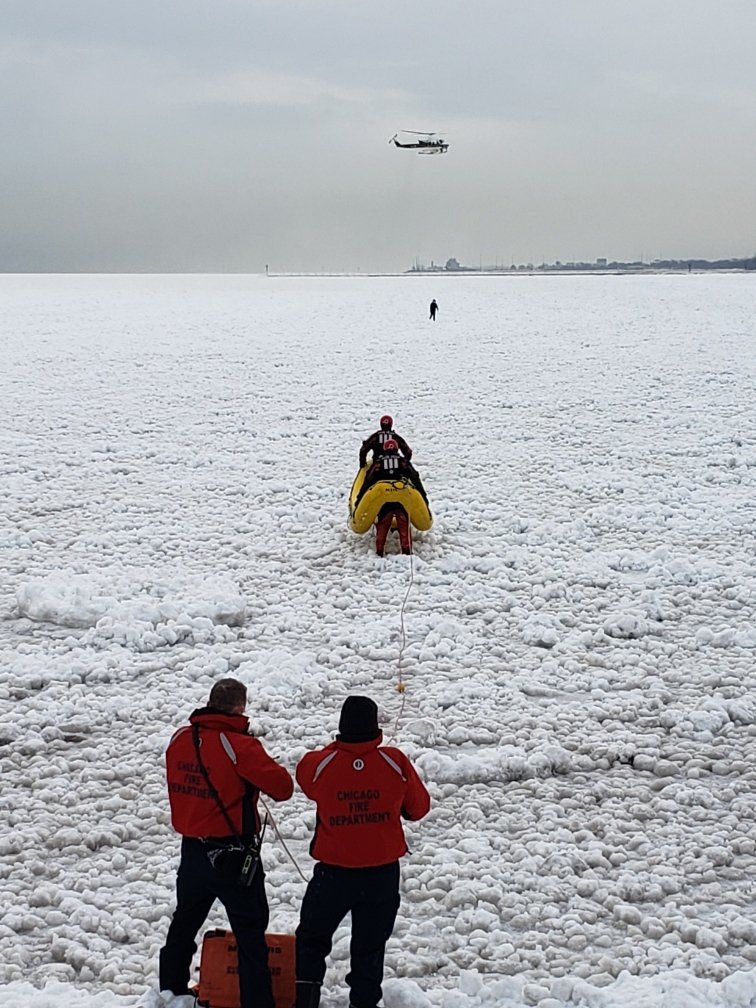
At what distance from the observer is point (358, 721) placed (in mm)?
4062

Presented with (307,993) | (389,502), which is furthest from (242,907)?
(389,502)

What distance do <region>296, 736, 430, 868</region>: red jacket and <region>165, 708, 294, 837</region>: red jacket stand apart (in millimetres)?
178

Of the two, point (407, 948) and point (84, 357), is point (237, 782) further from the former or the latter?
point (84, 357)

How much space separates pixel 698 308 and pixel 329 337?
21.1 metres

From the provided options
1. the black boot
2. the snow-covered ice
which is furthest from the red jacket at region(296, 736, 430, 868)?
the snow-covered ice

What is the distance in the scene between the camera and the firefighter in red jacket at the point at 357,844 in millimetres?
4047

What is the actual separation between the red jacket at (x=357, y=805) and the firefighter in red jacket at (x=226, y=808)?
18 cm

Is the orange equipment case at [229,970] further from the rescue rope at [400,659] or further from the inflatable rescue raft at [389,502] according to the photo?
the inflatable rescue raft at [389,502]

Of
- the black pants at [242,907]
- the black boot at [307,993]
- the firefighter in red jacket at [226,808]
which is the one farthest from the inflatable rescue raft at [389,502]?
the black boot at [307,993]

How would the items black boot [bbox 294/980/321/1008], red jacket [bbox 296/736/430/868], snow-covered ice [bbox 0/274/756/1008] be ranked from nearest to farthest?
red jacket [bbox 296/736/430/868], black boot [bbox 294/980/321/1008], snow-covered ice [bbox 0/274/756/1008]

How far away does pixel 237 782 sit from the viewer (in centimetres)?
408

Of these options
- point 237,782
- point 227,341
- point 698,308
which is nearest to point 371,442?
point 237,782

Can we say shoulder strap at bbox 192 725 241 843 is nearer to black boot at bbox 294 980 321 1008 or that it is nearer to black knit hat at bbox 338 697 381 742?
black knit hat at bbox 338 697 381 742

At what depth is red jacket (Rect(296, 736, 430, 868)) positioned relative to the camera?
404 centimetres
